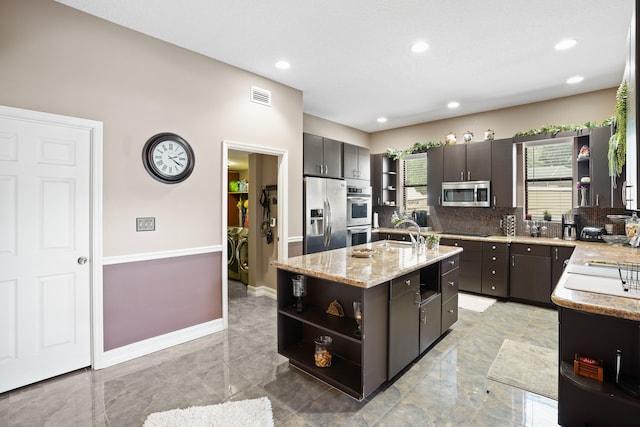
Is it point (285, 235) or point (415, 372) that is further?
point (285, 235)

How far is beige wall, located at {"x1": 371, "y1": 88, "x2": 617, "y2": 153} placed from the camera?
167 inches

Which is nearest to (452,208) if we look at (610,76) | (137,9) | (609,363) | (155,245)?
(610,76)

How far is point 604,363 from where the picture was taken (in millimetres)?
1651

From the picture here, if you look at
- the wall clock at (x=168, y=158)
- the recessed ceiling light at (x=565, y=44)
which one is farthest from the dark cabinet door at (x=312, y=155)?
the recessed ceiling light at (x=565, y=44)

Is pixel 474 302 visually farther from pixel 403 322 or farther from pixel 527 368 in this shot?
pixel 403 322

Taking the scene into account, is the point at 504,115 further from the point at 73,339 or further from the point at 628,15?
the point at 73,339

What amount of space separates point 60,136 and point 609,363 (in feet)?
13.1

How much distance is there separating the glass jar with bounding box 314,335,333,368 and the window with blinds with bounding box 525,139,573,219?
13.7 feet

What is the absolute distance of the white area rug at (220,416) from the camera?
1.94 m

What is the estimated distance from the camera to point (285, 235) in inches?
165

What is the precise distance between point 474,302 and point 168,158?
14.2 feet

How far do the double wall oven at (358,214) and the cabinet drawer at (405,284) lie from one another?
2.63 metres

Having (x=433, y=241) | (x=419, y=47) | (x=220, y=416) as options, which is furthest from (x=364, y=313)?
(x=419, y=47)

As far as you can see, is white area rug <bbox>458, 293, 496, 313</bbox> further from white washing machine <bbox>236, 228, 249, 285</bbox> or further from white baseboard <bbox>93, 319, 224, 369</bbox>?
white washing machine <bbox>236, 228, 249, 285</bbox>
